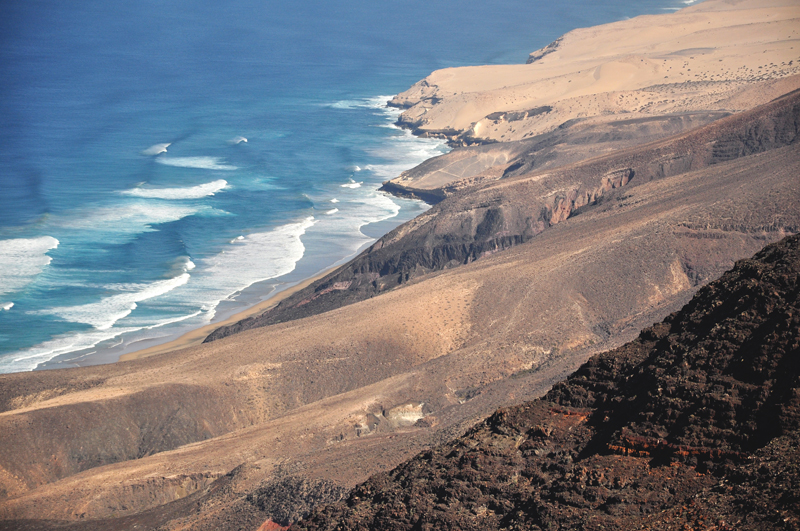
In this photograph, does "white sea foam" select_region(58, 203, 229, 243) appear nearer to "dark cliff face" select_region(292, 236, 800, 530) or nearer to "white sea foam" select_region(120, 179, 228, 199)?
"white sea foam" select_region(120, 179, 228, 199)

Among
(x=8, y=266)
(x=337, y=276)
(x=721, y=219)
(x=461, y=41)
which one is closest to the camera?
(x=721, y=219)

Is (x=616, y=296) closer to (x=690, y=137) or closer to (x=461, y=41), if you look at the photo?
(x=690, y=137)

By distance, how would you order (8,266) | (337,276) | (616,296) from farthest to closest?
(8,266) < (337,276) < (616,296)

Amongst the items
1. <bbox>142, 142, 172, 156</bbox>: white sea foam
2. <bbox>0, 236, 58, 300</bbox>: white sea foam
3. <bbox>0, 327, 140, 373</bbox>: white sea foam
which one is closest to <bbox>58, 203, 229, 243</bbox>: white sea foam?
<bbox>0, 236, 58, 300</bbox>: white sea foam

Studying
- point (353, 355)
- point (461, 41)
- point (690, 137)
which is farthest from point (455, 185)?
point (461, 41)

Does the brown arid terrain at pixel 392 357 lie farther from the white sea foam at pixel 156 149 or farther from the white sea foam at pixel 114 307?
the white sea foam at pixel 156 149

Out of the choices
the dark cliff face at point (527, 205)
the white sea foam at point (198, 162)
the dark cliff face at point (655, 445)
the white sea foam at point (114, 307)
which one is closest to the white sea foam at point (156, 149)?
the white sea foam at point (198, 162)
